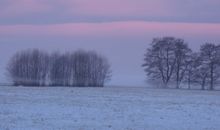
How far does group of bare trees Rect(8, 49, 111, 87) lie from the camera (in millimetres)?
108081

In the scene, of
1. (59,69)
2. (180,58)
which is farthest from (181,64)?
(59,69)

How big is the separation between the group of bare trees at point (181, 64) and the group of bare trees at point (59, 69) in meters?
14.6

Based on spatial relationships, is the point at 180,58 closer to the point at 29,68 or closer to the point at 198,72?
the point at 198,72

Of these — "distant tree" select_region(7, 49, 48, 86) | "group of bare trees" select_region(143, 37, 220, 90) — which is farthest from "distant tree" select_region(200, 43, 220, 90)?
"distant tree" select_region(7, 49, 48, 86)

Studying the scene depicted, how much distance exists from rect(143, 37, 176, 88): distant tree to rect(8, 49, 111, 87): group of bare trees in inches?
552

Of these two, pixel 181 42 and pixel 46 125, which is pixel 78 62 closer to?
pixel 181 42

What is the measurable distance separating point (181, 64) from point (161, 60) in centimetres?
422

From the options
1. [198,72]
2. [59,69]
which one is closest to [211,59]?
[198,72]

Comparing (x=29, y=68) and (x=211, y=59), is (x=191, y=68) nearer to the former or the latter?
(x=211, y=59)

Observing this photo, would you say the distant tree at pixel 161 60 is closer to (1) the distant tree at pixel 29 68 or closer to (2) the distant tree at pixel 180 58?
(2) the distant tree at pixel 180 58

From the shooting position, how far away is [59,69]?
11162 centimetres

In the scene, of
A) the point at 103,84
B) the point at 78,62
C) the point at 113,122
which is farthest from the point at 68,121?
the point at 78,62

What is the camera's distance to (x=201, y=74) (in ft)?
314

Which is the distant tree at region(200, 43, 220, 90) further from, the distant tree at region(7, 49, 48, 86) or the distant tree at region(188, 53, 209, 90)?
the distant tree at region(7, 49, 48, 86)
